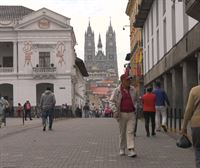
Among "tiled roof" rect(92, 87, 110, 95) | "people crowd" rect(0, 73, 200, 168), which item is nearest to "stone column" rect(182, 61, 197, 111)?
"people crowd" rect(0, 73, 200, 168)

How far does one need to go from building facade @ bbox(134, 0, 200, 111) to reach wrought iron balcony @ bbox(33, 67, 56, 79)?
23643 mm

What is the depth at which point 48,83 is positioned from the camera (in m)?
70.8

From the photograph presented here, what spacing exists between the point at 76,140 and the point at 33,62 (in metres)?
52.3

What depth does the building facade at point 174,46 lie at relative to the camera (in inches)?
1021

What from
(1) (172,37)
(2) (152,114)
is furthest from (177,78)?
(2) (152,114)

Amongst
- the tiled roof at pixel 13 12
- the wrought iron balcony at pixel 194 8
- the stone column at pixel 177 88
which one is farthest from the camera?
the tiled roof at pixel 13 12

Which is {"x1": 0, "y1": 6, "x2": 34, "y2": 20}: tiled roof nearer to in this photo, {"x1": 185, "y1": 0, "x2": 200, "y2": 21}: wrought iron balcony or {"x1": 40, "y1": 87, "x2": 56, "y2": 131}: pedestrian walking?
{"x1": 40, "y1": 87, "x2": 56, "y2": 131}: pedestrian walking

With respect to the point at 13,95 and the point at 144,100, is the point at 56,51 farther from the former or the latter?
the point at 144,100

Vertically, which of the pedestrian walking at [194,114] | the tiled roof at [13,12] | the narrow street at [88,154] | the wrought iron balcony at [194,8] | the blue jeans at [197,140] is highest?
the tiled roof at [13,12]

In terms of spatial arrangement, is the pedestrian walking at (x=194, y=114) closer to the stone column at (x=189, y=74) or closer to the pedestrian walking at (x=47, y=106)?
the pedestrian walking at (x=47, y=106)

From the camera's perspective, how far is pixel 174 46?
30594 mm

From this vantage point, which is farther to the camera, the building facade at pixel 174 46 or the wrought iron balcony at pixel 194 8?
the building facade at pixel 174 46

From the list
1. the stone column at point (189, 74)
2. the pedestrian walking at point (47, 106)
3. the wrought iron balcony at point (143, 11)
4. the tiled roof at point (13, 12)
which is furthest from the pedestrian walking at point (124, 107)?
the tiled roof at point (13, 12)

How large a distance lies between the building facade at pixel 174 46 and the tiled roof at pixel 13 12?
95.1 ft
